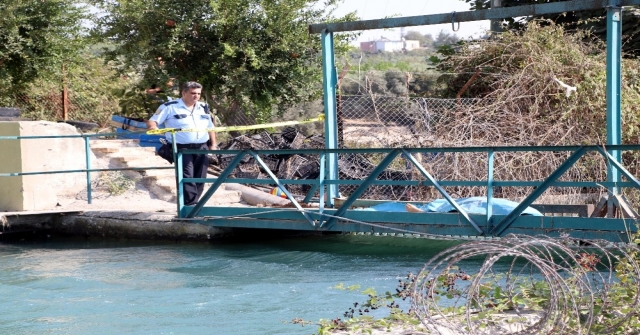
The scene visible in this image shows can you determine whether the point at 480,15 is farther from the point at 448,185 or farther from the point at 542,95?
the point at 542,95

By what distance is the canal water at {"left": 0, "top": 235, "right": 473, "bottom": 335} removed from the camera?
6.96 metres

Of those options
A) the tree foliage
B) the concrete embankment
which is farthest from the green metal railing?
the tree foliage

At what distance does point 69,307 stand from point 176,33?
885cm

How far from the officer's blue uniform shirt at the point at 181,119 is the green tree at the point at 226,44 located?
4983 millimetres

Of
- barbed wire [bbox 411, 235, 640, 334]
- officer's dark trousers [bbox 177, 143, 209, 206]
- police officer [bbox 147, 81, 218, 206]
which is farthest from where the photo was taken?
officer's dark trousers [bbox 177, 143, 209, 206]

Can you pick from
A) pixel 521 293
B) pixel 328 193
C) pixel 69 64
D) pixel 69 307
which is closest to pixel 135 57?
pixel 69 64

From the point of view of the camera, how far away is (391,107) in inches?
519

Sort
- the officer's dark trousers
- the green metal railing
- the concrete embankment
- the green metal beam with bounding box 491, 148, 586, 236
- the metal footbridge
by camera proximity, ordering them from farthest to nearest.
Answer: the concrete embankment
the officer's dark trousers
the metal footbridge
the green metal beam with bounding box 491, 148, 586, 236
the green metal railing

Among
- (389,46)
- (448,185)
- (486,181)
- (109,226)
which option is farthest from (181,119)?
(389,46)

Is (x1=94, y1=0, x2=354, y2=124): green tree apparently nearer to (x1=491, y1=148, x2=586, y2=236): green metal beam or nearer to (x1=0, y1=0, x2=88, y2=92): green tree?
(x1=0, y1=0, x2=88, y2=92): green tree

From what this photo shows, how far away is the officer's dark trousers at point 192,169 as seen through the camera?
10648 millimetres

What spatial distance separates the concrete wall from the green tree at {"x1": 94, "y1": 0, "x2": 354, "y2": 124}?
4071mm

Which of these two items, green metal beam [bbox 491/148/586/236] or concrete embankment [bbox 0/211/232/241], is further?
concrete embankment [bbox 0/211/232/241]

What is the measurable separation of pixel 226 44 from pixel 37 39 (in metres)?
4.98
